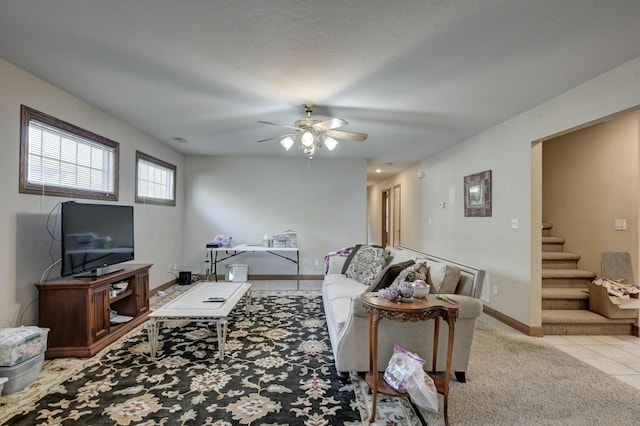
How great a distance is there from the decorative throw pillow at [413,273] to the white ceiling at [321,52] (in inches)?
61.9

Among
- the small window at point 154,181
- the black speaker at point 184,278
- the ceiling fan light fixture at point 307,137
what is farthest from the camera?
the black speaker at point 184,278

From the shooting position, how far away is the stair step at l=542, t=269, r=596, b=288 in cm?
366

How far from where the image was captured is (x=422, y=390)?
5.50ft

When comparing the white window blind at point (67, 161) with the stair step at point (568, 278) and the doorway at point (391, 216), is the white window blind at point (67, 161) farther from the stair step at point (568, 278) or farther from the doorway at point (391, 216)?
the doorway at point (391, 216)

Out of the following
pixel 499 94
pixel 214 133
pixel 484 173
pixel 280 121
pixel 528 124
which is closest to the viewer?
pixel 499 94

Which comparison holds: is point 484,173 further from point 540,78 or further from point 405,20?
point 405,20

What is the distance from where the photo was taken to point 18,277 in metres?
2.42

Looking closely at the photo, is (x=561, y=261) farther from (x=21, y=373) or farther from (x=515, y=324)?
(x=21, y=373)

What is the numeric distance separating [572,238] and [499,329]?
6.36 feet

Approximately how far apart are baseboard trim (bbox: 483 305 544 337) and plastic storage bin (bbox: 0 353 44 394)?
4414 millimetres

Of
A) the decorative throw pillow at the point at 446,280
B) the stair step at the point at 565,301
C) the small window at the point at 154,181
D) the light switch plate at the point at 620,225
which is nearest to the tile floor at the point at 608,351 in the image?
the stair step at the point at 565,301

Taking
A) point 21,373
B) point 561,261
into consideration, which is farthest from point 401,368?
point 561,261

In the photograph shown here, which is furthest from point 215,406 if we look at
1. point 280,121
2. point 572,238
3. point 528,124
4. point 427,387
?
point 572,238

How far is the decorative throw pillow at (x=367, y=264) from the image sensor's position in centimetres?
326
